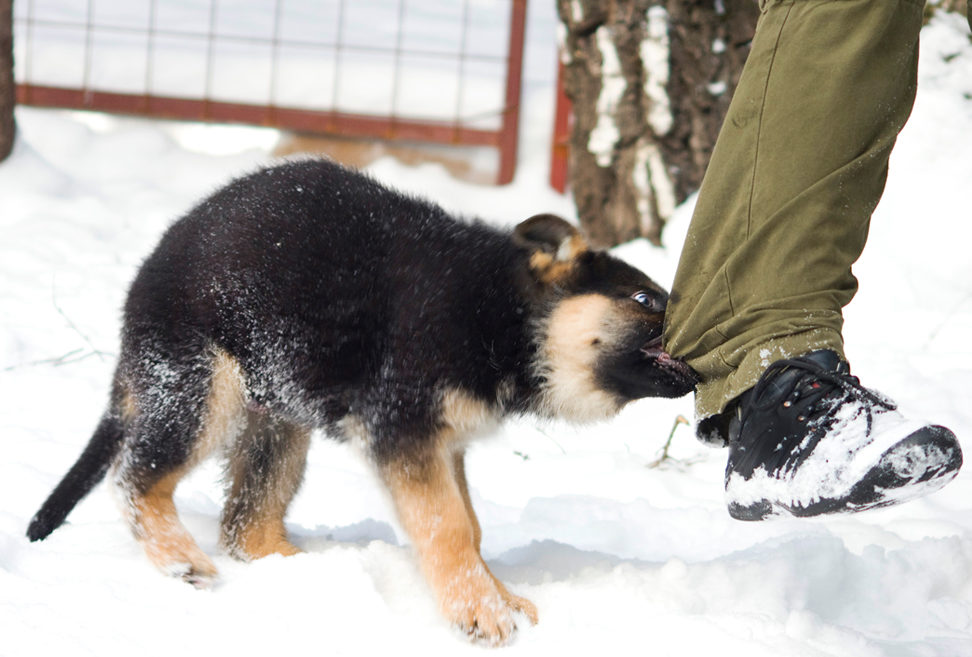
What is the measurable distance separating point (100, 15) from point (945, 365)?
5590 mm

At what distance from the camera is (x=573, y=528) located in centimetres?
287

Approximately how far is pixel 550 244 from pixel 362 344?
0.52m

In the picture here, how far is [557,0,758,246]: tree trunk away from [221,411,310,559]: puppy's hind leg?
9.15 feet

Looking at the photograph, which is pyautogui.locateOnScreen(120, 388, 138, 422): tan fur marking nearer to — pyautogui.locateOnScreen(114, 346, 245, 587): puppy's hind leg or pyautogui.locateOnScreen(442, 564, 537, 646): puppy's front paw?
pyautogui.locateOnScreen(114, 346, 245, 587): puppy's hind leg

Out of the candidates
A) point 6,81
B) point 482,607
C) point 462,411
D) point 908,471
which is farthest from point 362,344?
point 6,81

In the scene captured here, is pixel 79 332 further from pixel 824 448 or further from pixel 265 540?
pixel 824 448

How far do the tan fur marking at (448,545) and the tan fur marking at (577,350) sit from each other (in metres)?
0.34

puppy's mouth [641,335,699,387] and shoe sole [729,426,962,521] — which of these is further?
puppy's mouth [641,335,699,387]

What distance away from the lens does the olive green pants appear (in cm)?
193

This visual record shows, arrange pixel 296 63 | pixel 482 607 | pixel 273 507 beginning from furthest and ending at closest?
pixel 296 63 → pixel 273 507 → pixel 482 607

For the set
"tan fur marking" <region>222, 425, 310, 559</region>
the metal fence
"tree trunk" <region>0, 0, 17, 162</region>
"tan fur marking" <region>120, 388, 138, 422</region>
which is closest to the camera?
"tan fur marking" <region>120, 388, 138, 422</region>

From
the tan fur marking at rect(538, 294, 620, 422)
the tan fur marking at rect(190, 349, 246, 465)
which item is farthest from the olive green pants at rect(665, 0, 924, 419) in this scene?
the tan fur marking at rect(190, 349, 246, 465)

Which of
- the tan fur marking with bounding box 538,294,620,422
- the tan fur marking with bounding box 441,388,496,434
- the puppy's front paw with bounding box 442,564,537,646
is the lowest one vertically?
the puppy's front paw with bounding box 442,564,537,646

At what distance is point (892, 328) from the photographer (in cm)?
417
